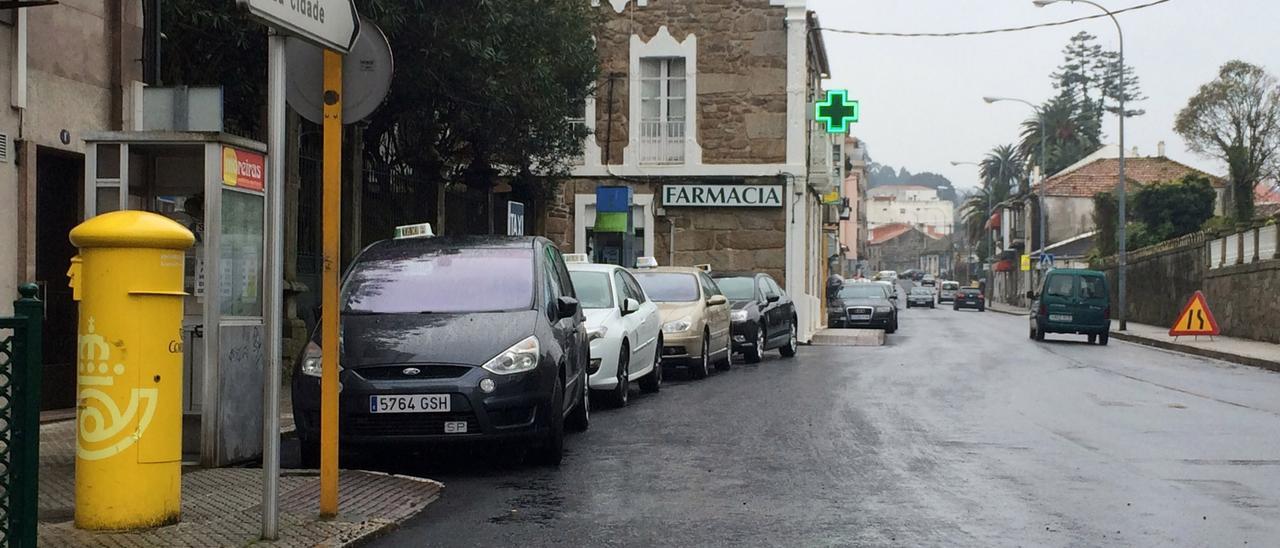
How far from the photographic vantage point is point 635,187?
31.0 meters

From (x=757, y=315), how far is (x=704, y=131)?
8906mm

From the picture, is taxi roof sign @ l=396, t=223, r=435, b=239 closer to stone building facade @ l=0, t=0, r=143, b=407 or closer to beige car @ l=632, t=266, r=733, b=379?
stone building facade @ l=0, t=0, r=143, b=407

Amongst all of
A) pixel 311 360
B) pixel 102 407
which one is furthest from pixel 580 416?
pixel 102 407

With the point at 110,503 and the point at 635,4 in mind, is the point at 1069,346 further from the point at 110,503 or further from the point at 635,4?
the point at 110,503

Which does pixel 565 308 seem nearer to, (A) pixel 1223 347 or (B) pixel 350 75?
(B) pixel 350 75

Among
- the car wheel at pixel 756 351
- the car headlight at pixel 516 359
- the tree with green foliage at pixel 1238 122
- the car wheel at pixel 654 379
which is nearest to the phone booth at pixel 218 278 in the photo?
the car headlight at pixel 516 359

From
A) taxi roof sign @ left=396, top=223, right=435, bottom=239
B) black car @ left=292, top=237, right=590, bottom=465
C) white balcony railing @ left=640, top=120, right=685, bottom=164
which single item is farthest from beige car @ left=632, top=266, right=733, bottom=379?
white balcony railing @ left=640, top=120, right=685, bottom=164

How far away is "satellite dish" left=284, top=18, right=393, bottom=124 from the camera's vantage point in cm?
737

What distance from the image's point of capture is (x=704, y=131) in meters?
30.8

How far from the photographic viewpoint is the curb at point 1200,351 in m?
23.8

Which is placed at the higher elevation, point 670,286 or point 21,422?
point 670,286

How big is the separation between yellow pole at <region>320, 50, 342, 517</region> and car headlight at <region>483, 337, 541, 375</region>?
79.6 inches

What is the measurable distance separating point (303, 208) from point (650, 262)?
684cm

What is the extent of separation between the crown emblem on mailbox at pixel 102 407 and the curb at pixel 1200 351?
2058 centimetres
